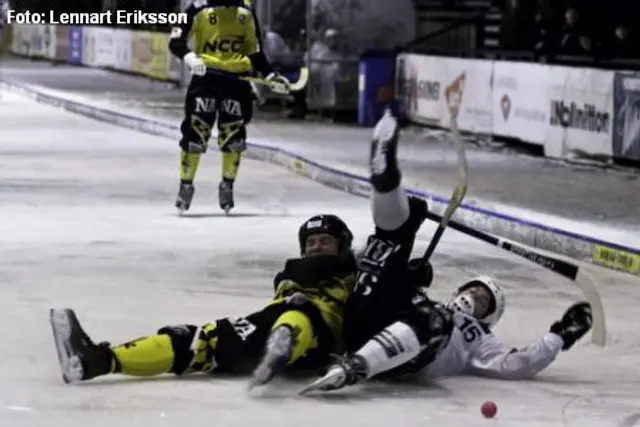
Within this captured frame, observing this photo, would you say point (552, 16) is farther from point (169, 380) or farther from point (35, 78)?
point (35, 78)

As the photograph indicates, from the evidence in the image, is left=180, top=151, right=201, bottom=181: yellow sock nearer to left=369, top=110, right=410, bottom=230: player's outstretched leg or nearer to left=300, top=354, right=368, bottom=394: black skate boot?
left=369, top=110, right=410, bottom=230: player's outstretched leg

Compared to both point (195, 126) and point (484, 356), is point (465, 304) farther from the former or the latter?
point (195, 126)

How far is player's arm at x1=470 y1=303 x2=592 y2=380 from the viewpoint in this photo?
7.29 m

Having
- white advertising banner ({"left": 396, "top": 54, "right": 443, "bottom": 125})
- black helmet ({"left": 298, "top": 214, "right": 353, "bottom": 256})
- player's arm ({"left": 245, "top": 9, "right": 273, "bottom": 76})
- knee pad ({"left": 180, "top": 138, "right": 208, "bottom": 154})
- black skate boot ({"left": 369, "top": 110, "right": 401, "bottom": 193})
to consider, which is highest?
black skate boot ({"left": 369, "top": 110, "right": 401, "bottom": 193})

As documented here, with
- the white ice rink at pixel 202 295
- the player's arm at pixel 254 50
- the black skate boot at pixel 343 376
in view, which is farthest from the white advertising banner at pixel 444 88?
the black skate boot at pixel 343 376

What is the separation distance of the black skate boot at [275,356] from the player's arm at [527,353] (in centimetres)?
90

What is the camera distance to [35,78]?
40.0 metres

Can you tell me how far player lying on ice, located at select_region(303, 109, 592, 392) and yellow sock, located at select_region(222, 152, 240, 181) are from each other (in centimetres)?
643

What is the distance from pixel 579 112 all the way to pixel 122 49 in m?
25.9

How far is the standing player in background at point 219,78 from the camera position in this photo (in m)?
13.9

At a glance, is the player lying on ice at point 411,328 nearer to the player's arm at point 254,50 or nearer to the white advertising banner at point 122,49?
the player's arm at point 254,50

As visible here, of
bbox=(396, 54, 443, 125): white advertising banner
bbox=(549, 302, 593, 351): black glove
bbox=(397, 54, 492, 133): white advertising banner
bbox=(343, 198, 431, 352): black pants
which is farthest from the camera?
bbox=(396, 54, 443, 125): white advertising banner

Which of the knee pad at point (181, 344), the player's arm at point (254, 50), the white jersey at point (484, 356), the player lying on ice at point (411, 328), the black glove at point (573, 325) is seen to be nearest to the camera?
the player lying on ice at point (411, 328)

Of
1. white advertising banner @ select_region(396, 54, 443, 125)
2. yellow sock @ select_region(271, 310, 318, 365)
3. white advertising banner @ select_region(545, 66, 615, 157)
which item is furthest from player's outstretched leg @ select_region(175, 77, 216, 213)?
white advertising banner @ select_region(396, 54, 443, 125)
